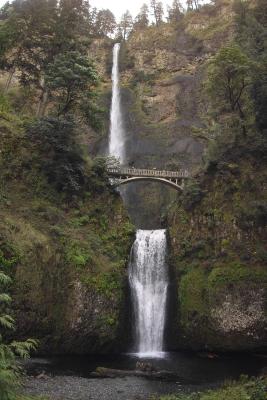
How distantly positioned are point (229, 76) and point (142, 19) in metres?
50.5

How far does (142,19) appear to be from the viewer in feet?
252

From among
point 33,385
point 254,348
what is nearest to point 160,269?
point 254,348

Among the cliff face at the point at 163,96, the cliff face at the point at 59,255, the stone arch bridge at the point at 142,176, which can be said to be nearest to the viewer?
the cliff face at the point at 59,255

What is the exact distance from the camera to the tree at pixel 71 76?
32.1 meters

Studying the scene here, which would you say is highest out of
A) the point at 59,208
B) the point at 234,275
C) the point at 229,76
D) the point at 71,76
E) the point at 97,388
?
the point at 229,76

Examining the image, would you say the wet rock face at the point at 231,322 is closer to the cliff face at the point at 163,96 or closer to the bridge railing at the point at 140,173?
the bridge railing at the point at 140,173

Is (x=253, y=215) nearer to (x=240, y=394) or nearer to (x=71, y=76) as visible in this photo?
(x=240, y=394)

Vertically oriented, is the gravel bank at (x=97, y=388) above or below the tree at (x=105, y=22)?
below

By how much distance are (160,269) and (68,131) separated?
41.1 ft

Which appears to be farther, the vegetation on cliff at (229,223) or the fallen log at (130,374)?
the vegetation on cliff at (229,223)

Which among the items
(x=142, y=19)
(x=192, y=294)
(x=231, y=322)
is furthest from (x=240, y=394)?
(x=142, y=19)

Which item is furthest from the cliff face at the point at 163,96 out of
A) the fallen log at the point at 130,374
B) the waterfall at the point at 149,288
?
A: the fallen log at the point at 130,374

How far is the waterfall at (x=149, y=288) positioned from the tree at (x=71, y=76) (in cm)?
1269

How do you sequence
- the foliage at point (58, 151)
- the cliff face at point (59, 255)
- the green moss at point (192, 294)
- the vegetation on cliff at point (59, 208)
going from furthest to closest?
the foliage at point (58, 151), the green moss at point (192, 294), the vegetation on cliff at point (59, 208), the cliff face at point (59, 255)
